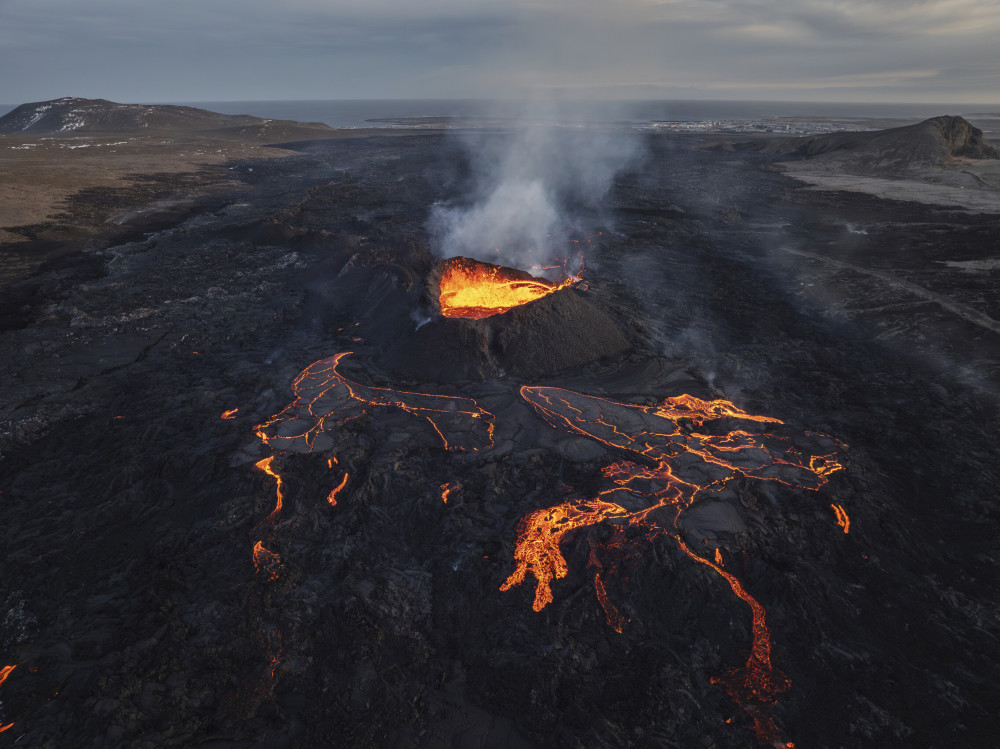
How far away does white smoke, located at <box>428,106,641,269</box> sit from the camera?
29578 mm

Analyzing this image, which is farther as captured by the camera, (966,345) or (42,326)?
(42,326)

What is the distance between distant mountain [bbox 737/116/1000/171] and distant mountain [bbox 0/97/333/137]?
111 m

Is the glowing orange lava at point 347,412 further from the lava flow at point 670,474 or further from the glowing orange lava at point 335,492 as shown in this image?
the lava flow at point 670,474

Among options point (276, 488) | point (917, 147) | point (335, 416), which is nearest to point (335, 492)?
point (276, 488)

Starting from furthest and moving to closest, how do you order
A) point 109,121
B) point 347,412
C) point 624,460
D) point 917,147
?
point 109,121, point 917,147, point 347,412, point 624,460

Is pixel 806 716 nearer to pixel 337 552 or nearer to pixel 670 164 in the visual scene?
pixel 337 552

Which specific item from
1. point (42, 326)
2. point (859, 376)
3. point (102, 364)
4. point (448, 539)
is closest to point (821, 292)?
point (859, 376)

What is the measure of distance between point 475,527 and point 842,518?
8841 millimetres

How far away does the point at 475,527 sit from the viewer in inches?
439

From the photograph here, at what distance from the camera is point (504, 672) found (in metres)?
8.37

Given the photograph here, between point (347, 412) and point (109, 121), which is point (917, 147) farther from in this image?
point (109, 121)

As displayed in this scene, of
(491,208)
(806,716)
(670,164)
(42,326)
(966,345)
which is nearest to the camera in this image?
(806,716)

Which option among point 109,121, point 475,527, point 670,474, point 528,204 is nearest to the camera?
point 475,527

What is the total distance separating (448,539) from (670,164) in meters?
75.5
